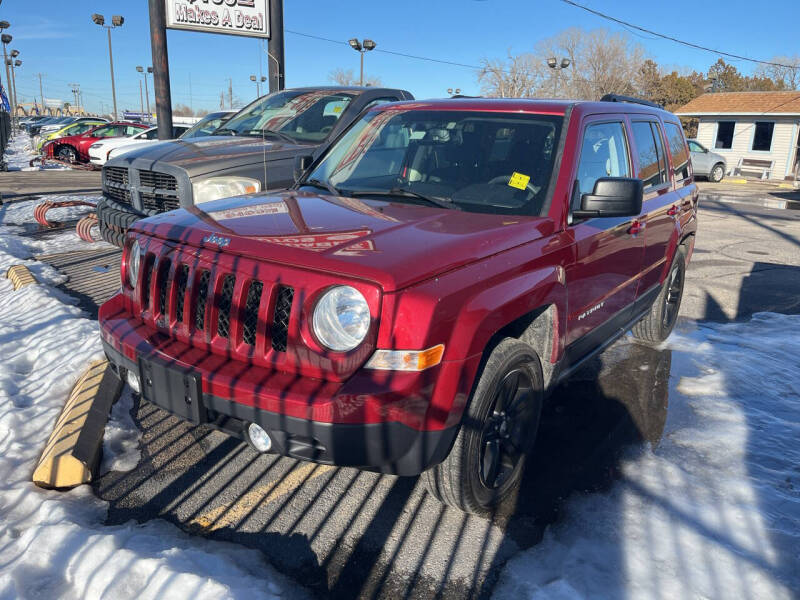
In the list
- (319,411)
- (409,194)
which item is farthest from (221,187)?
(319,411)

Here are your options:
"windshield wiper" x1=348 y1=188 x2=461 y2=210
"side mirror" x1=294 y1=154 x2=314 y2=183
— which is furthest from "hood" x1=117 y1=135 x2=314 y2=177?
"windshield wiper" x1=348 y1=188 x2=461 y2=210

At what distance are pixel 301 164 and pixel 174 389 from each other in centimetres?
233

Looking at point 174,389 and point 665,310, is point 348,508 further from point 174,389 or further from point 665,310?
point 665,310

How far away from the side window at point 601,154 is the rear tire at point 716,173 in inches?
985

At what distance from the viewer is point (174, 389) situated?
103 inches

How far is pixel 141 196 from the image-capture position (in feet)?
19.9

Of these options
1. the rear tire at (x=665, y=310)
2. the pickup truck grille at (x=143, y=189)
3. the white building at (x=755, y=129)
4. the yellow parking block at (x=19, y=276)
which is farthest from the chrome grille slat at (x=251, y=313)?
the white building at (x=755, y=129)

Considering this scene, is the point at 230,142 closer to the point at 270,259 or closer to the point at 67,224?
the point at 270,259

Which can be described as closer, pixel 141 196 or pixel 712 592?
pixel 712 592

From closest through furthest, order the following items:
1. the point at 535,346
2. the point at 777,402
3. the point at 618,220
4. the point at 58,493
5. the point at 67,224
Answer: the point at 58,493 → the point at 535,346 → the point at 618,220 → the point at 777,402 → the point at 67,224

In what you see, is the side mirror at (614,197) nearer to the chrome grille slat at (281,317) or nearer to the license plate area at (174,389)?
the chrome grille slat at (281,317)

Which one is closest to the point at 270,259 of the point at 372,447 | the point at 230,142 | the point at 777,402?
the point at 372,447

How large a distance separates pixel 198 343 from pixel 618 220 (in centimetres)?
261

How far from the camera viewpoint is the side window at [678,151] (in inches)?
207
